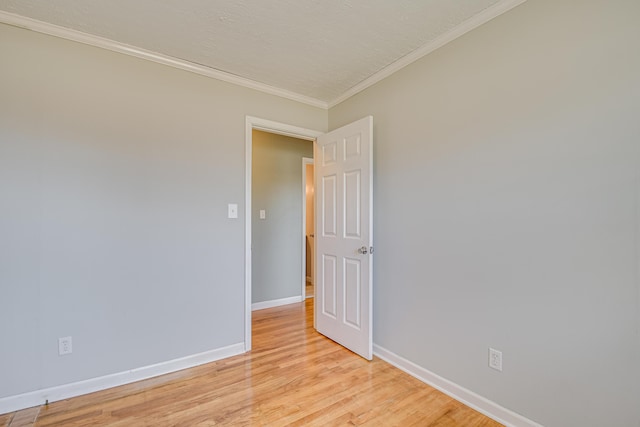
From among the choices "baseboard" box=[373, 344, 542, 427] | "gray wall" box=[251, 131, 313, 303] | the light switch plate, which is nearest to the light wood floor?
"baseboard" box=[373, 344, 542, 427]

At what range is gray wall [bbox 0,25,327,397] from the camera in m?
1.76

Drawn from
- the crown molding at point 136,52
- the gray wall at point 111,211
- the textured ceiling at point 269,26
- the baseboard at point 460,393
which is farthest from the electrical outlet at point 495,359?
the crown molding at point 136,52

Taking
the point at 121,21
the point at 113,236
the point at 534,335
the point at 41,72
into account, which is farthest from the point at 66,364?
the point at 534,335

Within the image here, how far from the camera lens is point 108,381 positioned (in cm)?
197

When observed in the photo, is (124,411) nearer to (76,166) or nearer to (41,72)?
(76,166)

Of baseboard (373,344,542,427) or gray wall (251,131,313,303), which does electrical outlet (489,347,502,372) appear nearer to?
baseboard (373,344,542,427)

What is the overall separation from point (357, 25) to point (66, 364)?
2.93m

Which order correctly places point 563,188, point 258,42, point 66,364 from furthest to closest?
1. point 258,42
2. point 66,364
3. point 563,188

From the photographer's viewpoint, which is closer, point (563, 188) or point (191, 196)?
point (563, 188)

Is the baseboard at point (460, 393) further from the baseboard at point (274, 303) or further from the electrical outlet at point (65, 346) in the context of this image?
the electrical outlet at point (65, 346)

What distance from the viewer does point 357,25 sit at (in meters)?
1.81

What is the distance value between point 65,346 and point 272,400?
1.42 m

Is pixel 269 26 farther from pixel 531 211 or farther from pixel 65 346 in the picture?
pixel 65 346

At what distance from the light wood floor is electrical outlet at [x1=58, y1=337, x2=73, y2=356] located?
301 millimetres
